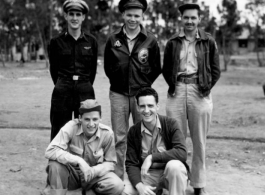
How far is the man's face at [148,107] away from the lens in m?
4.04

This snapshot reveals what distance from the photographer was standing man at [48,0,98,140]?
4.90 meters

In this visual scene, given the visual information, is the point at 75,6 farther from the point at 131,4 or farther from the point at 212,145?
the point at 212,145

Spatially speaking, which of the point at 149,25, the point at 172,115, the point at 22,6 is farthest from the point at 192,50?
the point at 149,25

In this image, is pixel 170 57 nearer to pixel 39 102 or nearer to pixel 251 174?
pixel 251 174

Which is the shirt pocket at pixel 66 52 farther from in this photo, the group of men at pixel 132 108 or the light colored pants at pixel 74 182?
the light colored pants at pixel 74 182

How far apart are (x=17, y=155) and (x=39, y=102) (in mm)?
6578

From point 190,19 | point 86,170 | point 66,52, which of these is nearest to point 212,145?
point 190,19

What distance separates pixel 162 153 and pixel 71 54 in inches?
67.0

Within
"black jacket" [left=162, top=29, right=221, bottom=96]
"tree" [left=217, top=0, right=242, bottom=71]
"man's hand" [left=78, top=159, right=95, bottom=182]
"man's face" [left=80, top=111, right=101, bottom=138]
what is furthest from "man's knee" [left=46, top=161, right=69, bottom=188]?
"tree" [left=217, top=0, right=242, bottom=71]

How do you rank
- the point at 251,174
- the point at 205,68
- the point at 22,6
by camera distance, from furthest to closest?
the point at 22,6 < the point at 251,174 < the point at 205,68

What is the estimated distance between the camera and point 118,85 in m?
4.91

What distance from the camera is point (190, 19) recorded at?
4.64m

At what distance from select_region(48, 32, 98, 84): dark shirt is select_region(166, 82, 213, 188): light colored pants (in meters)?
1.09

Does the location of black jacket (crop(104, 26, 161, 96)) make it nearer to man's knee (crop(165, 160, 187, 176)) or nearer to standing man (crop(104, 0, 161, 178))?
standing man (crop(104, 0, 161, 178))
